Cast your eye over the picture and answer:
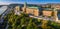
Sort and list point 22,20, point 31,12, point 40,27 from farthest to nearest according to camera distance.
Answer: point 31,12
point 22,20
point 40,27

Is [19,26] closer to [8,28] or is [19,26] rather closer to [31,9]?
[8,28]

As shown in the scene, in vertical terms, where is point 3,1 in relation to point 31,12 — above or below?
above

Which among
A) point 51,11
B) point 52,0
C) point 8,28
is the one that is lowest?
point 8,28

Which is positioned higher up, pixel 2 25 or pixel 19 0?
pixel 19 0

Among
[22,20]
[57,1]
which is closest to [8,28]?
[22,20]

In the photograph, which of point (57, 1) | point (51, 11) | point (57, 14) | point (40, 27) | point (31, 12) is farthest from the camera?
point (57, 1)

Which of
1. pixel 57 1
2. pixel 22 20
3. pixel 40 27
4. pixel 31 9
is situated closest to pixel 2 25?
pixel 22 20

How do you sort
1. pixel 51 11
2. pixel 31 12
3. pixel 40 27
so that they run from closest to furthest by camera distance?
1. pixel 40 27
2. pixel 51 11
3. pixel 31 12

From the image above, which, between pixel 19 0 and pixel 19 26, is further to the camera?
pixel 19 0

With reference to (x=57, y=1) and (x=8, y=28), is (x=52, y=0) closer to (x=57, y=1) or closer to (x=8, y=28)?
(x=57, y=1)
